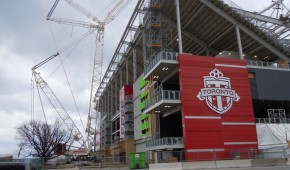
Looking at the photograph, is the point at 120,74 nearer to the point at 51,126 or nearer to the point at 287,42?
the point at 51,126

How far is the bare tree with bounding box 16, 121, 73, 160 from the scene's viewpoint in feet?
294

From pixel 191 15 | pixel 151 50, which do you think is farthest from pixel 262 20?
pixel 151 50

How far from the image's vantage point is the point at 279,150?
37469mm

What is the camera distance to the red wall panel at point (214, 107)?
4134cm

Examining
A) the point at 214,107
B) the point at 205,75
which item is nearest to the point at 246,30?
the point at 205,75

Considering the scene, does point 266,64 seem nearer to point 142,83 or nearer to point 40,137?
point 142,83

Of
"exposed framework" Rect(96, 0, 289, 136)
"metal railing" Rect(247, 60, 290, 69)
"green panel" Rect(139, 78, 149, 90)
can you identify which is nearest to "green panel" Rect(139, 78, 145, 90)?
"green panel" Rect(139, 78, 149, 90)

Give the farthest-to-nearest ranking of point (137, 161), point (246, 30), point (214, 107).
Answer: point (246, 30) < point (214, 107) < point (137, 161)

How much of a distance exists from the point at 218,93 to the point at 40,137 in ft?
205

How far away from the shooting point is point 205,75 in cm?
4484

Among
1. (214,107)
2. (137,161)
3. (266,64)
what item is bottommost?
(137,161)

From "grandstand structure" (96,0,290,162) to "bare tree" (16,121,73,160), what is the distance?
33268 mm

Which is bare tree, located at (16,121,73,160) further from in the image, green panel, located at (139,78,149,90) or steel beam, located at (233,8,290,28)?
steel beam, located at (233,8,290,28)

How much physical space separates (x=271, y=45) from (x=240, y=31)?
5602 millimetres
